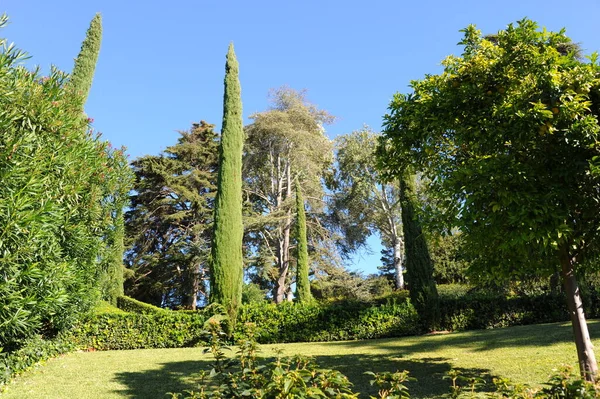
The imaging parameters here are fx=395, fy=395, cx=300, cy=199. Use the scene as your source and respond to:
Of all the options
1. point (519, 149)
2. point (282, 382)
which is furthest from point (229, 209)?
point (282, 382)

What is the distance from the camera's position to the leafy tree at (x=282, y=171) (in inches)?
912

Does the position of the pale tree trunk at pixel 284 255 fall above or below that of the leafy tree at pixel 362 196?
below

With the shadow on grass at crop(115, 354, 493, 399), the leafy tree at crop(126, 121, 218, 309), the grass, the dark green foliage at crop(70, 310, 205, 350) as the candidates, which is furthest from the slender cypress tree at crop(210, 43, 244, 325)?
the leafy tree at crop(126, 121, 218, 309)

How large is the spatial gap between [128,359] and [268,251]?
1360cm

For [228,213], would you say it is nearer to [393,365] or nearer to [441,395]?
[393,365]

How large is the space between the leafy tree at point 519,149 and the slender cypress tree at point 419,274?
6658 mm

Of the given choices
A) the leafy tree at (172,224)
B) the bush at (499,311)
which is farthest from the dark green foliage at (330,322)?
the leafy tree at (172,224)

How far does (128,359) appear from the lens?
385 inches

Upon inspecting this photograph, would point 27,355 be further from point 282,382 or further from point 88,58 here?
point 88,58

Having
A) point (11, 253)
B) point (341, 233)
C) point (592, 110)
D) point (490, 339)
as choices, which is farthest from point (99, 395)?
point (341, 233)

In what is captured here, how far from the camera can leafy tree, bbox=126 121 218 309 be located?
23.5 metres

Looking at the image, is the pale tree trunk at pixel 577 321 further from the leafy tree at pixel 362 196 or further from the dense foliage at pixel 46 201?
the leafy tree at pixel 362 196

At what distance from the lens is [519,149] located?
18.2 ft

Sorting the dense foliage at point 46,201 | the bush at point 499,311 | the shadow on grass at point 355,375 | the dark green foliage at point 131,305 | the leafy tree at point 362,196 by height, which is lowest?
the shadow on grass at point 355,375
